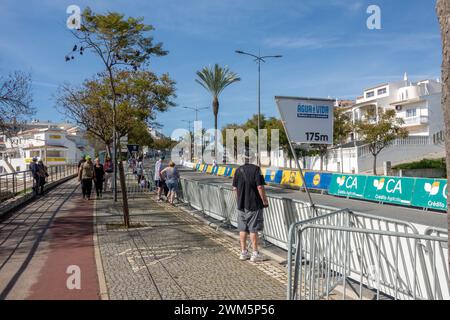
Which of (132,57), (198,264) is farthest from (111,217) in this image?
(198,264)

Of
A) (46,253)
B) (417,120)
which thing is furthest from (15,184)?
(417,120)

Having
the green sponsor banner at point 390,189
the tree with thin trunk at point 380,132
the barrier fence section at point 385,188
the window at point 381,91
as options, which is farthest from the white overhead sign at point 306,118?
the window at point 381,91

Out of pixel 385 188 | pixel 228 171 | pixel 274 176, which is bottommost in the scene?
pixel 385 188

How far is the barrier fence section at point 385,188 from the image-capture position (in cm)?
1440

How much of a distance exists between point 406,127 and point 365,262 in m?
51.8

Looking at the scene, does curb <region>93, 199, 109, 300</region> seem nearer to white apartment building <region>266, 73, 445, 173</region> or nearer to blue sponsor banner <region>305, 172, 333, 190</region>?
blue sponsor banner <region>305, 172, 333, 190</region>

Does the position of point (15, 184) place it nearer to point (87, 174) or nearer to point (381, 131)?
point (87, 174)

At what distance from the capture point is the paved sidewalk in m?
5.68

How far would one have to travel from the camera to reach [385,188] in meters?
16.9

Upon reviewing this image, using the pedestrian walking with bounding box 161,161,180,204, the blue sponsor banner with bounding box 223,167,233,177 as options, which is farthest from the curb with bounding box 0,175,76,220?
the blue sponsor banner with bounding box 223,167,233,177

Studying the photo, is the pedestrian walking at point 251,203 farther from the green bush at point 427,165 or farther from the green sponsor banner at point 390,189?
the green bush at point 427,165

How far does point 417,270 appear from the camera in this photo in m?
4.37

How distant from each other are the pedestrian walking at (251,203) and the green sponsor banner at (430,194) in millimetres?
9069
